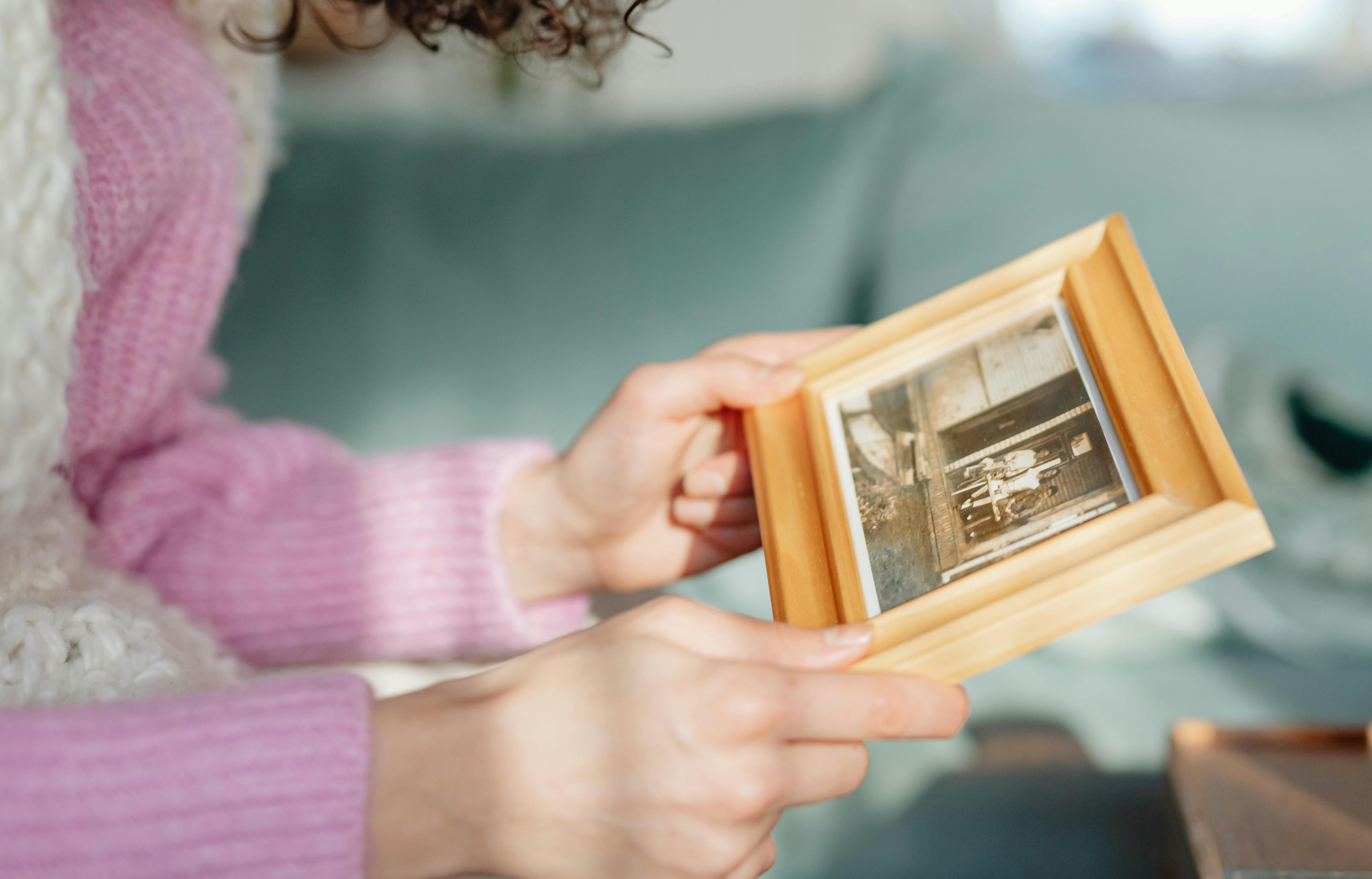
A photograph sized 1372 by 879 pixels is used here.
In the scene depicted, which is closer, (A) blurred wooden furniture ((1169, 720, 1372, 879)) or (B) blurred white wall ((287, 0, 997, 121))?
(A) blurred wooden furniture ((1169, 720, 1372, 879))

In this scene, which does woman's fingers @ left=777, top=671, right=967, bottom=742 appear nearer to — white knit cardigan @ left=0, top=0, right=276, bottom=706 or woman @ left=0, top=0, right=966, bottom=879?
woman @ left=0, top=0, right=966, bottom=879

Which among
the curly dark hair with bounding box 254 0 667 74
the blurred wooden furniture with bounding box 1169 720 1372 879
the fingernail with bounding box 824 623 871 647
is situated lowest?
the blurred wooden furniture with bounding box 1169 720 1372 879

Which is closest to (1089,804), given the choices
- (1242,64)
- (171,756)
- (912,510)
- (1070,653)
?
(1070,653)

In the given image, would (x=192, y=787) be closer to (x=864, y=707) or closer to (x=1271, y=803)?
(x=864, y=707)

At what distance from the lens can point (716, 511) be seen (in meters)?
0.66

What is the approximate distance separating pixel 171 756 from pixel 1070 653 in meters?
0.78

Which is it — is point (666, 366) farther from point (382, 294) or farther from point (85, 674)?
point (382, 294)

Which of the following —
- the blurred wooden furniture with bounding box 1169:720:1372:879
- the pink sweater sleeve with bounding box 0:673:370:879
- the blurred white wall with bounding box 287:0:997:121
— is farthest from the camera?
the blurred white wall with bounding box 287:0:997:121

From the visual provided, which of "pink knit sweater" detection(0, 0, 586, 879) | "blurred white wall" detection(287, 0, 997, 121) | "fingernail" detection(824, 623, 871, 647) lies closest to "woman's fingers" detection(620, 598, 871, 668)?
"fingernail" detection(824, 623, 871, 647)

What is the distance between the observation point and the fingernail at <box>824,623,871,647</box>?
0.39m

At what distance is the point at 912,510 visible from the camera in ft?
1.46

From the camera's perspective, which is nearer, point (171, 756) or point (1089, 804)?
point (171, 756)

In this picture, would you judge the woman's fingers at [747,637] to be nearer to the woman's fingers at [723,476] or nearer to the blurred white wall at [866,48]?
the woman's fingers at [723,476]

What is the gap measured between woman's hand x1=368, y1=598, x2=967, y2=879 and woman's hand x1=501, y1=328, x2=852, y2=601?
21 centimetres
